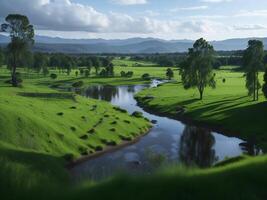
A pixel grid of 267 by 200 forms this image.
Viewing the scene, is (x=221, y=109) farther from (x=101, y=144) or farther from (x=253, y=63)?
(x=101, y=144)

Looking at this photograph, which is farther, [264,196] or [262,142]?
[262,142]

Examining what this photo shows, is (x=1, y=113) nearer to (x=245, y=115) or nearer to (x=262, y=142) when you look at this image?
(x=262, y=142)

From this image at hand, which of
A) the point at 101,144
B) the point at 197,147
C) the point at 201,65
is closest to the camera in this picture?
the point at 101,144

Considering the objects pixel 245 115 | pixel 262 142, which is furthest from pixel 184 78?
pixel 262 142

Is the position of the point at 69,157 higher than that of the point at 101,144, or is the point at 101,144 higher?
the point at 69,157

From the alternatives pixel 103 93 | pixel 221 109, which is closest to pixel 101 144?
pixel 221 109

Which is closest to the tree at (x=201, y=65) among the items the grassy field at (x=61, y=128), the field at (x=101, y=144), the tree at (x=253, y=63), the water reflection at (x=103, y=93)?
the field at (x=101, y=144)

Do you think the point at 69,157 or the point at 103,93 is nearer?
the point at 69,157

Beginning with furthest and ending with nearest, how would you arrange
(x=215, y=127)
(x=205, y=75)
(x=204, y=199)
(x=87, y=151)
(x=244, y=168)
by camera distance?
1. (x=205, y=75)
2. (x=215, y=127)
3. (x=87, y=151)
4. (x=244, y=168)
5. (x=204, y=199)
